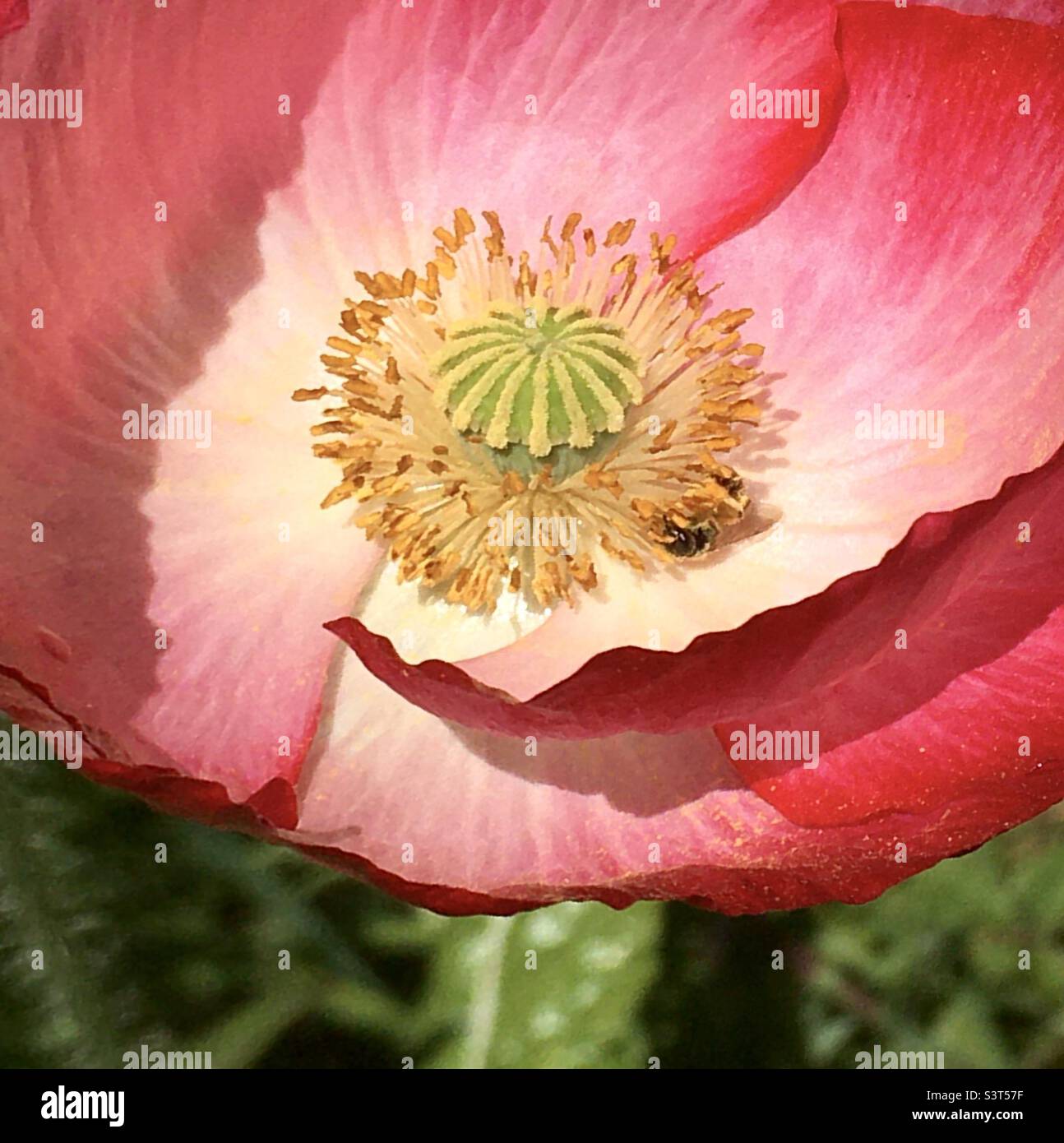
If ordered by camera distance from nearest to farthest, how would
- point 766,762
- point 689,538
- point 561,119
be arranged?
point 766,762 < point 689,538 < point 561,119

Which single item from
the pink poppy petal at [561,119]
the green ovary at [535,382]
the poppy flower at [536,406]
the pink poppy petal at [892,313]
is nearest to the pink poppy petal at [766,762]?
the poppy flower at [536,406]

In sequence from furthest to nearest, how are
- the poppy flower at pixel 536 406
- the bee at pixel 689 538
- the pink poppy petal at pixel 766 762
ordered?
the bee at pixel 689 538, the poppy flower at pixel 536 406, the pink poppy petal at pixel 766 762

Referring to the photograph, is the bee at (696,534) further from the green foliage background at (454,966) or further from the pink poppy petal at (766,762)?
the green foliage background at (454,966)

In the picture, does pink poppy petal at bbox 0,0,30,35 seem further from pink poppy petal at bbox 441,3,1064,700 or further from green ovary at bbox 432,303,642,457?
pink poppy petal at bbox 441,3,1064,700

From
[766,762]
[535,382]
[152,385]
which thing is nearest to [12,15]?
[152,385]

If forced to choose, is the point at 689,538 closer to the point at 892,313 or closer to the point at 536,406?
the point at 536,406

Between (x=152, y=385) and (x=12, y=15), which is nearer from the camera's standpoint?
(x=12, y=15)

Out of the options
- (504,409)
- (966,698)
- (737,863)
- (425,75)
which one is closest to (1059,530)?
(966,698)
